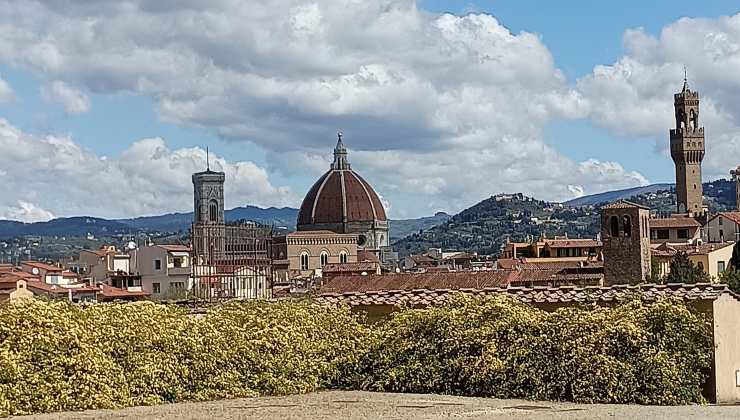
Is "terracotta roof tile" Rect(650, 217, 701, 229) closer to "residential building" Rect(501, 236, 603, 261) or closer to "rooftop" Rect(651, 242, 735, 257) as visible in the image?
"residential building" Rect(501, 236, 603, 261)

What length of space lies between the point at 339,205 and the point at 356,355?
374 ft

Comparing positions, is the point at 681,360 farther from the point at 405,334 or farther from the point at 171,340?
the point at 171,340

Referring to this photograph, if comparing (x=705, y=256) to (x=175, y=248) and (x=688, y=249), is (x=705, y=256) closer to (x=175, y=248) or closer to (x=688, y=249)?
(x=688, y=249)

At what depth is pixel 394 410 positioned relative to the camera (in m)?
15.1

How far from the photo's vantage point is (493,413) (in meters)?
15.0

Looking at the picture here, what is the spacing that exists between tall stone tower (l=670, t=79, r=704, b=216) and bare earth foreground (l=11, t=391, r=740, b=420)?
102903mm

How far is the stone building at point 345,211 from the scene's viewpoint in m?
132

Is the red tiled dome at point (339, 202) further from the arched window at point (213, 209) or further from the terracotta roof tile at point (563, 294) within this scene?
the terracotta roof tile at point (563, 294)

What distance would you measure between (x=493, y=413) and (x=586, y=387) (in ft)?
8.65

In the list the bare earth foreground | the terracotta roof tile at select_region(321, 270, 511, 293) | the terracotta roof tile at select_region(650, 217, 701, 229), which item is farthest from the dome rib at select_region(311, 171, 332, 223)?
the bare earth foreground

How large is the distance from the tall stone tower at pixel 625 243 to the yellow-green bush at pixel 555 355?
4161 cm

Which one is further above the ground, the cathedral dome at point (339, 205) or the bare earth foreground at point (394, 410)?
the cathedral dome at point (339, 205)

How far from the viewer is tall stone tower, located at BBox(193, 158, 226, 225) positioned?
15100 centimetres

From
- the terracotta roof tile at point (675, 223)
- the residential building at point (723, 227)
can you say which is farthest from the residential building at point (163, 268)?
the residential building at point (723, 227)
